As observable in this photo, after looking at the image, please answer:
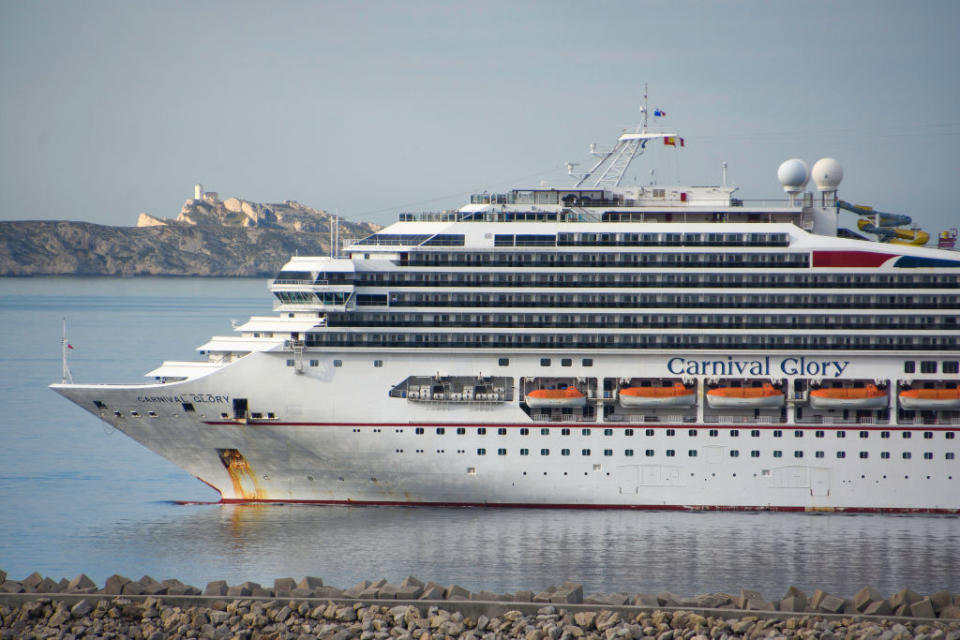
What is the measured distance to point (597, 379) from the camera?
107 feet

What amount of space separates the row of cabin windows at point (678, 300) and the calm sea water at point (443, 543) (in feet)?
18.6

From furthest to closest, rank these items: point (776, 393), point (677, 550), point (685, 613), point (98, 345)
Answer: point (98, 345) → point (776, 393) → point (677, 550) → point (685, 613)

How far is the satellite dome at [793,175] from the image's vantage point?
35.4 m

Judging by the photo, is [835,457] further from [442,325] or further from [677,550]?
[442,325]

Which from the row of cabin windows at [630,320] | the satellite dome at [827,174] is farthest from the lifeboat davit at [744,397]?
the satellite dome at [827,174]

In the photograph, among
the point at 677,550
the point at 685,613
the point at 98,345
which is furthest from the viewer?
the point at 98,345

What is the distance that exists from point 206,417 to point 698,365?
531 inches

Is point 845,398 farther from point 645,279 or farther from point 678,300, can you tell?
point 645,279

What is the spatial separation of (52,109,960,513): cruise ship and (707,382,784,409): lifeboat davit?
0.06m

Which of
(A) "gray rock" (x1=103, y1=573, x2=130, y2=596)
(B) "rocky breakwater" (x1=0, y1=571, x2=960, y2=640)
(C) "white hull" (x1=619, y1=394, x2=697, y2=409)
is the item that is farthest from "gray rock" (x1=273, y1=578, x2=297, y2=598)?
(C) "white hull" (x1=619, y1=394, x2=697, y2=409)

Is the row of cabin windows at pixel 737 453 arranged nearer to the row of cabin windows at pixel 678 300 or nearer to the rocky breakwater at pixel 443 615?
the row of cabin windows at pixel 678 300

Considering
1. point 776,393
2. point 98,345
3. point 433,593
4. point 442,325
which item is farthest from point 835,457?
point 98,345

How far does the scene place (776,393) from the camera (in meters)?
32.1

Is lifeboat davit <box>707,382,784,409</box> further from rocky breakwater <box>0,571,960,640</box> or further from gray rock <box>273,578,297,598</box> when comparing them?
gray rock <box>273,578,297,598</box>
